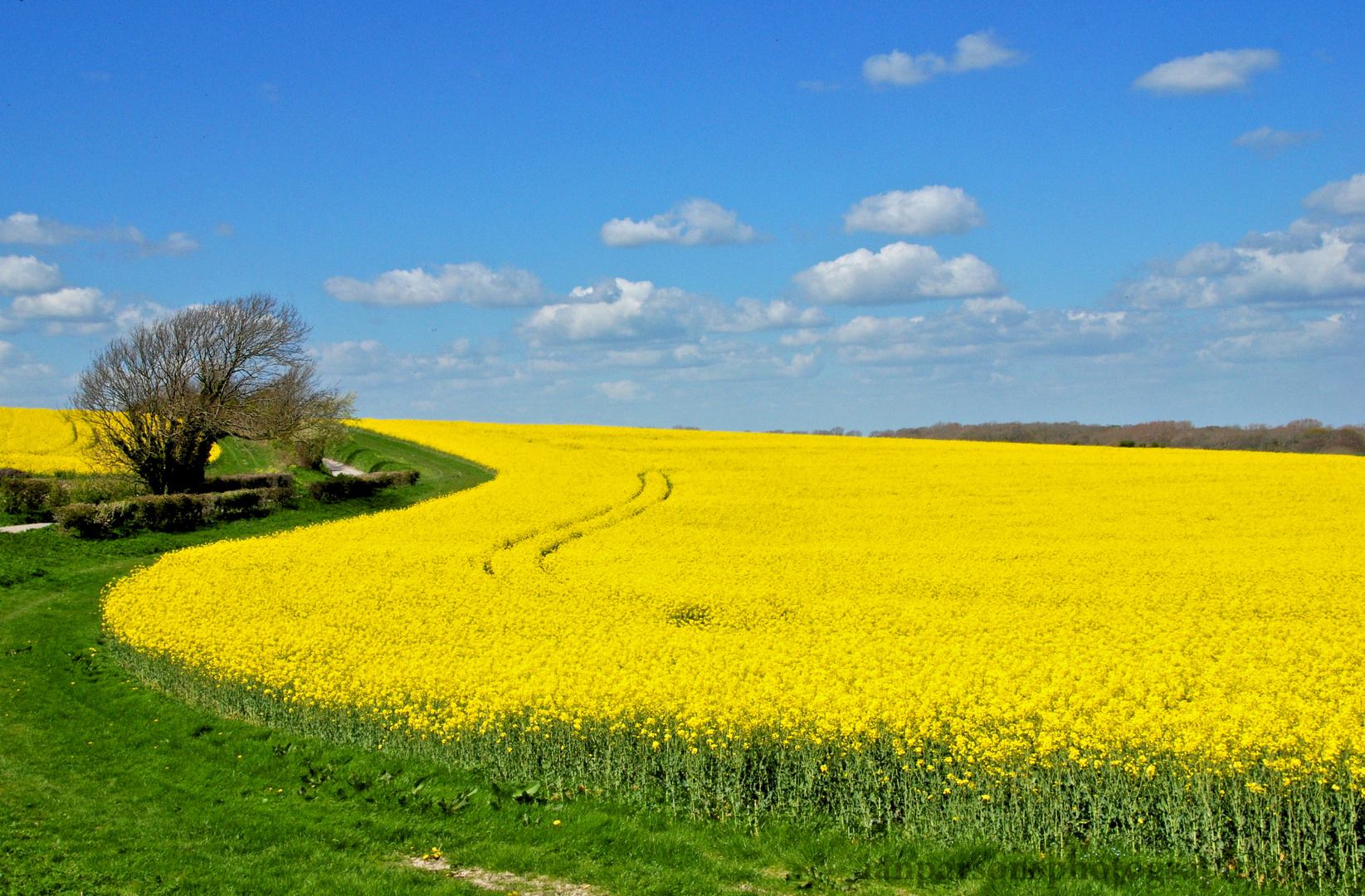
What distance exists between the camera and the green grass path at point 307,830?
923 cm

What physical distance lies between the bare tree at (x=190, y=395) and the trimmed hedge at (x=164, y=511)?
4.71 m

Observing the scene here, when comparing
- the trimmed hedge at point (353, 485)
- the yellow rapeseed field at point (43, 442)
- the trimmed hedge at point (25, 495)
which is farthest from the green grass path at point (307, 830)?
the yellow rapeseed field at point (43, 442)

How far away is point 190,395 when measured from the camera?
3897 centimetres

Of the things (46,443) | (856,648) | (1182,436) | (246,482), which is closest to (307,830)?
(856,648)

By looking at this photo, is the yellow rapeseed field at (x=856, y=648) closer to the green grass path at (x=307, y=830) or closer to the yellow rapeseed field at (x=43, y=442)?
the green grass path at (x=307, y=830)

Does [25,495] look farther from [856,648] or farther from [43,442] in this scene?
[856,648]

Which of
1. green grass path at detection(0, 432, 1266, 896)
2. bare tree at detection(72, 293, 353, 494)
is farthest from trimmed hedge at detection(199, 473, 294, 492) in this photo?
green grass path at detection(0, 432, 1266, 896)

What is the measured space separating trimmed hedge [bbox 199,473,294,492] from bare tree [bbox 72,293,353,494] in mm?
586

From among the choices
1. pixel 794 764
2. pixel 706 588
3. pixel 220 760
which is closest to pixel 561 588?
pixel 706 588

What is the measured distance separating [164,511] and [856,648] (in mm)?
25850

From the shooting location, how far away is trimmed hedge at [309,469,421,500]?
3753cm

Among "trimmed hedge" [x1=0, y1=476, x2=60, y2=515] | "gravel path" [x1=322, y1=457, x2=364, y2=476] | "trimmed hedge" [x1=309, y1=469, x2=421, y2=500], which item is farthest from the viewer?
"gravel path" [x1=322, y1=457, x2=364, y2=476]

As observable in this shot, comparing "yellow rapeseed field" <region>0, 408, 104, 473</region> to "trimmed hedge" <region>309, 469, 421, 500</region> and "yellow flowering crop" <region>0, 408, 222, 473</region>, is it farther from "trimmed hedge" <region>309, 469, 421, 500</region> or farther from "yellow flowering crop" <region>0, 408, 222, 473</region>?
"trimmed hedge" <region>309, 469, 421, 500</region>

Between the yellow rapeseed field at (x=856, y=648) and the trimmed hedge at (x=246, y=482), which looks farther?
the trimmed hedge at (x=246, y=482)
